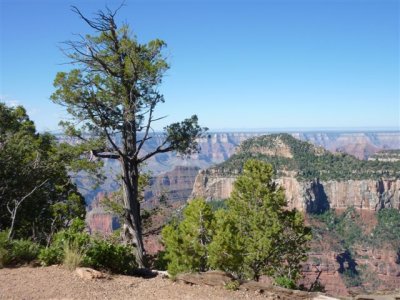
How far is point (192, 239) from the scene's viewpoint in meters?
14.6

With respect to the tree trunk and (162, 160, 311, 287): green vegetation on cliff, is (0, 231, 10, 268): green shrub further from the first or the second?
(162, 160, 311, 287): green vegetation on cliff

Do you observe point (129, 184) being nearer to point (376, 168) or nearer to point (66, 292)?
point (66, 292)

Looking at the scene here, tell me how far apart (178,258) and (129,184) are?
378 cm

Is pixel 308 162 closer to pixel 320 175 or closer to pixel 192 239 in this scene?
pixel 320 175

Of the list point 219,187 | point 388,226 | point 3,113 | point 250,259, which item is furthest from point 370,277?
point 3,113

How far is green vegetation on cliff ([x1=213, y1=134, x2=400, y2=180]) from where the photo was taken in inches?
5684

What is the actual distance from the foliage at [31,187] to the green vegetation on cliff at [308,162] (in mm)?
123619

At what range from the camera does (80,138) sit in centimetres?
1584

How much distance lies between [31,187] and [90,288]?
11559mm

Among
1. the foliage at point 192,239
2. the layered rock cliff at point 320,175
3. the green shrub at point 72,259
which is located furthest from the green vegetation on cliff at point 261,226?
the layered rock cliff at point 320,175

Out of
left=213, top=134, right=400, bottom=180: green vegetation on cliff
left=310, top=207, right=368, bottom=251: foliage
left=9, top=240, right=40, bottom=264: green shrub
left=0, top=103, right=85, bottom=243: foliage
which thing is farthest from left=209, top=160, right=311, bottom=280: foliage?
left=213, top=134, right=400, bottom=180: green vegetation on cliff

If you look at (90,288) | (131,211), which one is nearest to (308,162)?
(131,211)

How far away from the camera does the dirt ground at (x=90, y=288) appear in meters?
8.52

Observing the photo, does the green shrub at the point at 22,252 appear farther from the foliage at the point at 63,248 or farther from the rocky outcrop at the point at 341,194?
the rocky outcrop at the point at 341,194
